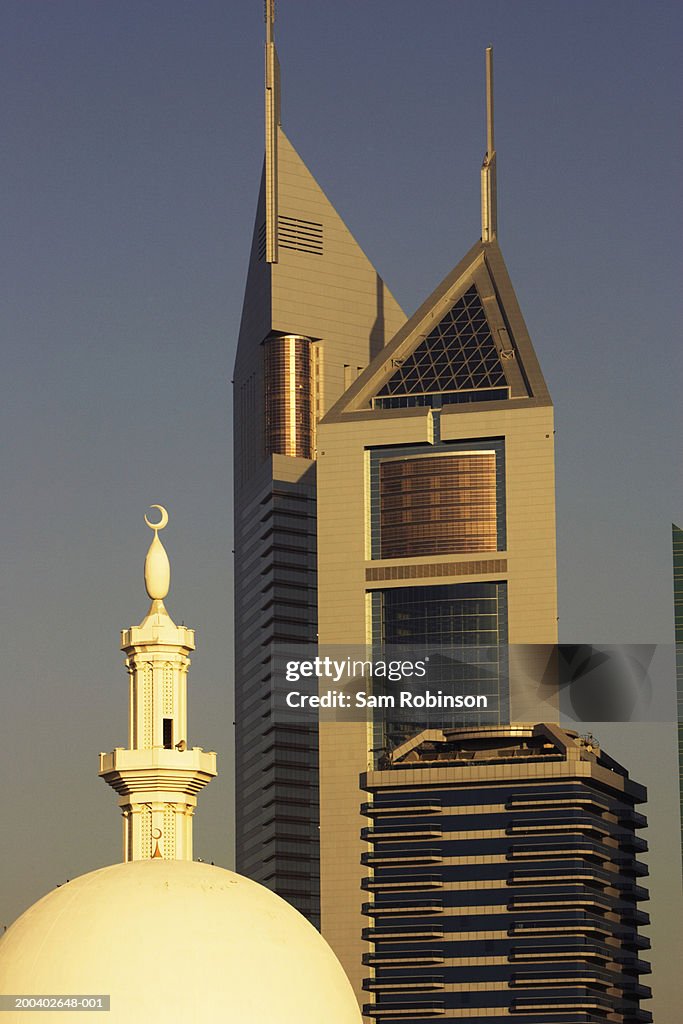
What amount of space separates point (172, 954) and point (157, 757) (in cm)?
2201

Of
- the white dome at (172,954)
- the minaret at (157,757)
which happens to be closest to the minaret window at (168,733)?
the minaret at (157,757)

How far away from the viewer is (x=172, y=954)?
69938 mm

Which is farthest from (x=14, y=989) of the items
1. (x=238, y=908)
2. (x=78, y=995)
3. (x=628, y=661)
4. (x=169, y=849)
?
(x=628, y=661)

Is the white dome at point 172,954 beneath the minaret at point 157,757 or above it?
beneath

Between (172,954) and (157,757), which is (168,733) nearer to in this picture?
(157,757)

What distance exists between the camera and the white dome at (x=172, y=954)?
6938cm

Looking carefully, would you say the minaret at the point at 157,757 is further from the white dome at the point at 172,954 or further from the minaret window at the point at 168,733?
the white dome at the point at 172,954

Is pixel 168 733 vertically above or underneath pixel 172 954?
above

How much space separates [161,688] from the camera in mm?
93438

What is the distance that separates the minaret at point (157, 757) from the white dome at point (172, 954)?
18.5 meters

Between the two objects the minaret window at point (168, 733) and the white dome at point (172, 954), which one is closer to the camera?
the white dome at point (172, 954)

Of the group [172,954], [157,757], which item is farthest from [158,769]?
[172,954]

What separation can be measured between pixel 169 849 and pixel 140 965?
2239cm

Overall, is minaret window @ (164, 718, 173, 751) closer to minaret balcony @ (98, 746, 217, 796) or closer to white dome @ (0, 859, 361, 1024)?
minaret balcony @ (98, 746, 217, 796)
